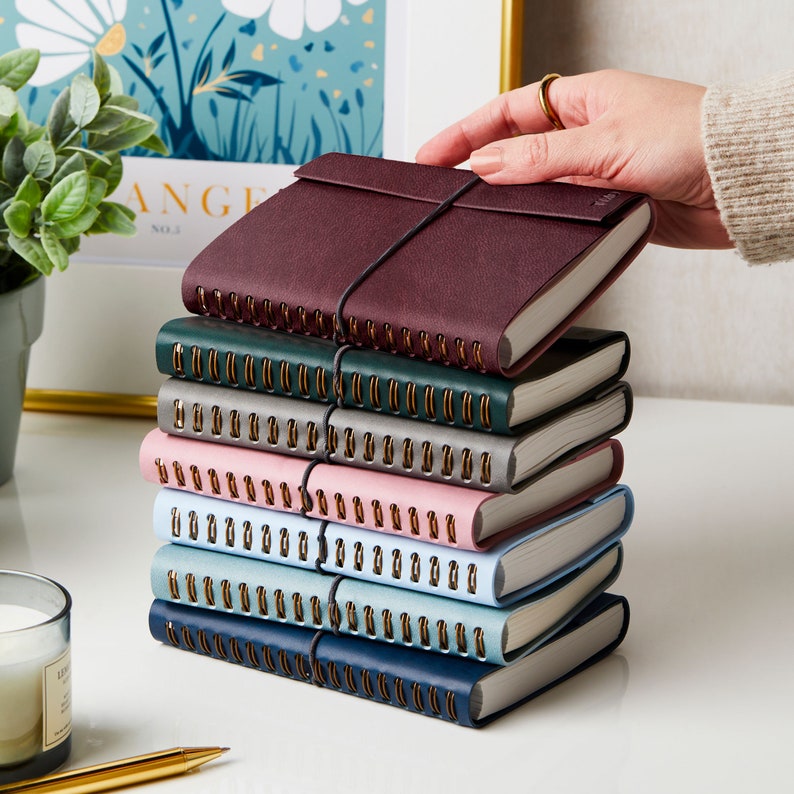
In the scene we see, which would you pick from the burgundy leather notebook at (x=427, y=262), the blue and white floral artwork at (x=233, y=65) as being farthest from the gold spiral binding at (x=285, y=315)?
the blue and white floral artwork at (x=233, y=65)

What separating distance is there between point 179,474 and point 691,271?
68 cm

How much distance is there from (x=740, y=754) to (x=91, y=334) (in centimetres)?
75

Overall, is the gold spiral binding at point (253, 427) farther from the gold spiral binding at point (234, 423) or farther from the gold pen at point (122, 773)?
the gold pen at point (122, 773)

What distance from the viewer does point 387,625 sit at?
586 mm

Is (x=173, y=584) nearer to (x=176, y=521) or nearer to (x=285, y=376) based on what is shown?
(x=176, y=521)

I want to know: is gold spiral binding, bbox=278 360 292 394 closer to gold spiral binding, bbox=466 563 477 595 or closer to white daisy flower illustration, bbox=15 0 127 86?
gold spiral binding, bbox=466 563 477 595

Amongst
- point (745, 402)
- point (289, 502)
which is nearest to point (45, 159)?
point (289, 502)

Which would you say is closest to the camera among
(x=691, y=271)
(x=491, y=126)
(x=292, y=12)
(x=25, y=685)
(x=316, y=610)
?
(x=25, y=685)

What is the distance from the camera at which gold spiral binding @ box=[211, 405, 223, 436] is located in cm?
62

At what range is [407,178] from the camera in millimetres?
662

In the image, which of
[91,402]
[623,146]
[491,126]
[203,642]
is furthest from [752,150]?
[91,402]

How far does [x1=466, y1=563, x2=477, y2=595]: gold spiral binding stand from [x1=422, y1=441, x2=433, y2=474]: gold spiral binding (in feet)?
0.17

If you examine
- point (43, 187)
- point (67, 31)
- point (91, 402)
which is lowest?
point (91, 402)

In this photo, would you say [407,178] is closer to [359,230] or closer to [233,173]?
[359,230]
